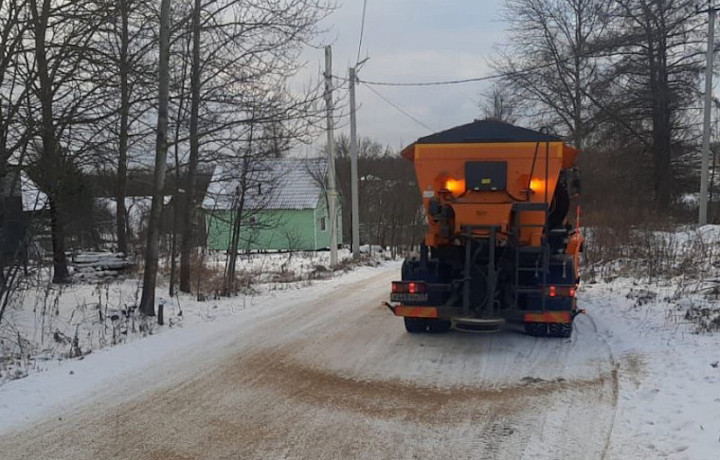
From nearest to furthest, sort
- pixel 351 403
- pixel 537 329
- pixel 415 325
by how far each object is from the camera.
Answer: pixel 351 403 → pixel 537 329 → pixel 415 325

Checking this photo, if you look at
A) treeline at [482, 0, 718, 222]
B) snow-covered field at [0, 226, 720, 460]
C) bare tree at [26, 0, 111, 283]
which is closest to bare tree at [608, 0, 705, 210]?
treeline at [482, 0, 718, 222]

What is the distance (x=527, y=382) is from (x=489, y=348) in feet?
5.14

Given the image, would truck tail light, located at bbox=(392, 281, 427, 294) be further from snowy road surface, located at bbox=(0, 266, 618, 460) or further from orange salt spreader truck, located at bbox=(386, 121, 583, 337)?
snowy road surface, located at bbox=(0, 266, 618, 460)

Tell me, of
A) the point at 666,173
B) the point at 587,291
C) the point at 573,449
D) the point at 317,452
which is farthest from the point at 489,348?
the point at 666,173

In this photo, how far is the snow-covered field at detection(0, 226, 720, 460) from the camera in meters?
4.58

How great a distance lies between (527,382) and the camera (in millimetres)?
Result: 6109

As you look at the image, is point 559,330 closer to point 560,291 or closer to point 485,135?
point 560,291

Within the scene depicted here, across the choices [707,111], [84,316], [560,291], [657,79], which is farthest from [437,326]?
[657,79]

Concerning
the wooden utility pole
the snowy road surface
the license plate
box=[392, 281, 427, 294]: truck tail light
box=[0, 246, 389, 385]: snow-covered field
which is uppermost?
the wooden utility pole

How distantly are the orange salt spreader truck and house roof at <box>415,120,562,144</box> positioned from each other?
0.01 metres

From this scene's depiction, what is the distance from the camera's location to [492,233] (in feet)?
24.7

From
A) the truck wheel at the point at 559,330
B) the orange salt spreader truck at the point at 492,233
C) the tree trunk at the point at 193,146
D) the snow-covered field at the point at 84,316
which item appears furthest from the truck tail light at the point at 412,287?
the tree trunk at the point at 193,146

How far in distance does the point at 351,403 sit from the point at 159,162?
6087 millimetres

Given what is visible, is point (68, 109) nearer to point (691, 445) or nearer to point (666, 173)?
point (691, 445)
